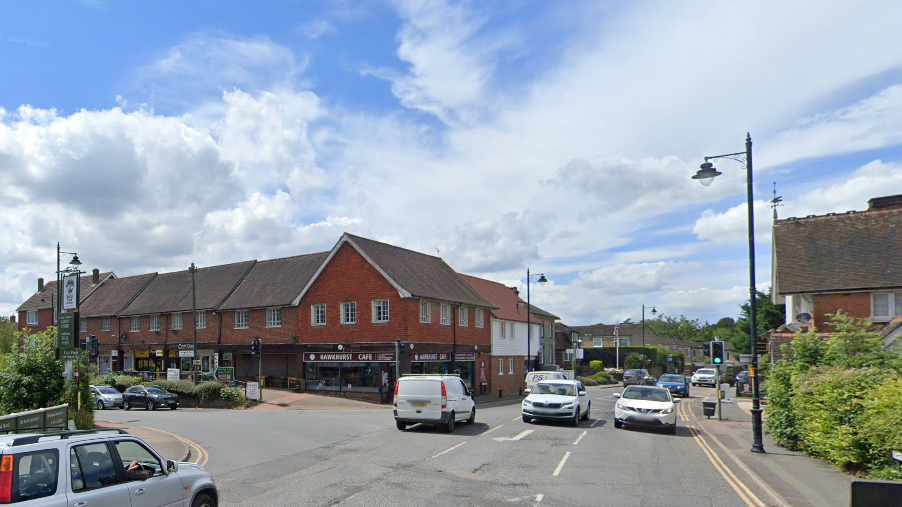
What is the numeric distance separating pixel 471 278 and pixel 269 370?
18521 millimetres

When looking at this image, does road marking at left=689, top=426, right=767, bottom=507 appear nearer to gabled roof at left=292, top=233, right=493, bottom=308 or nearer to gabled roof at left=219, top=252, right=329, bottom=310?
gabled roof at left=292, top=233, right=493, bottom=308

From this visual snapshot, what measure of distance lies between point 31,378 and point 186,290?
33283 millimetres

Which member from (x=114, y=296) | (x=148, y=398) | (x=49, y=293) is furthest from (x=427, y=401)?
(x=49, y=293)

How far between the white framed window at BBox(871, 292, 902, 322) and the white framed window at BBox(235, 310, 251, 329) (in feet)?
118

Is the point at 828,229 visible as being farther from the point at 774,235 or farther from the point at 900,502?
the point at 900,502

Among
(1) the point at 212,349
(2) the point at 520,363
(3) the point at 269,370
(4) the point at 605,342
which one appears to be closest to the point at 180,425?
(3) the point at 269,370

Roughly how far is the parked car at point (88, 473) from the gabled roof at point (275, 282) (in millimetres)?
34028

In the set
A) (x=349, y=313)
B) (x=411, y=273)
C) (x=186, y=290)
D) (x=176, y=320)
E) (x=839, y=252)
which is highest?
(x=839, y=252)

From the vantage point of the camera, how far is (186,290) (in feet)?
164

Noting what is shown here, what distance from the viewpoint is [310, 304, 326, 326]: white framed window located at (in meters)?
40.0

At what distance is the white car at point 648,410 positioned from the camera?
20797 millimetres

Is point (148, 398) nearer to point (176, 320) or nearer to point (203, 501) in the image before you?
point (176, 320)

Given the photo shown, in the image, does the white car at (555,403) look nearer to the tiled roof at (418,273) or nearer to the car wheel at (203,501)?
the tiled roof at (418,273)

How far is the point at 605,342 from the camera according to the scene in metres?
94.4
